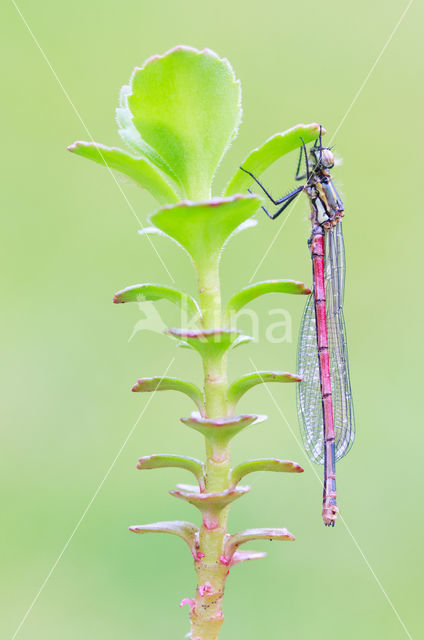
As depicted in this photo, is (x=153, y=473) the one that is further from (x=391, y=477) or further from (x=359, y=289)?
(x=359, y=289)

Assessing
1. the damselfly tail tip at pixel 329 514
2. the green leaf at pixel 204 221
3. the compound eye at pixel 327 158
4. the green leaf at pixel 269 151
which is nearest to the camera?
the green leaf at pixel 204 221

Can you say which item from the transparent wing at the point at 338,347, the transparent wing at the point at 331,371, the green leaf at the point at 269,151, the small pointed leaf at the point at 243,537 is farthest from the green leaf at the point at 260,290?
the transparent wing at the point at 338,347

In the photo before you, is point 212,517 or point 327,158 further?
point 327,158

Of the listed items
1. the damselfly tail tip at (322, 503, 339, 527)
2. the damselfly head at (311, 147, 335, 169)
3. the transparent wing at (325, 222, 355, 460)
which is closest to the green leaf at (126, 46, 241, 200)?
the damselfly tail tip at (322, 503, 339, 527)

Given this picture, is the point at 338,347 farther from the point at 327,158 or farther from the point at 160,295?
the point at 160,295

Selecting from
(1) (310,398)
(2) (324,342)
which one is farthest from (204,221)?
(2) (324,342)

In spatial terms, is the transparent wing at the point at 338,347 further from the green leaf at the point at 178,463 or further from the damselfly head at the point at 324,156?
the green leaf at the point at 178,463

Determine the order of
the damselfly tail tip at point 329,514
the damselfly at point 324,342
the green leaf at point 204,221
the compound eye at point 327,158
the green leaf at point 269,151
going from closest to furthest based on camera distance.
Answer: the green leaf at point 204,221, the green leaf at point 269,151, the damselfly tail tip at point 329,514, the damselfly at point 324,342, the compound eye at point 327,158
